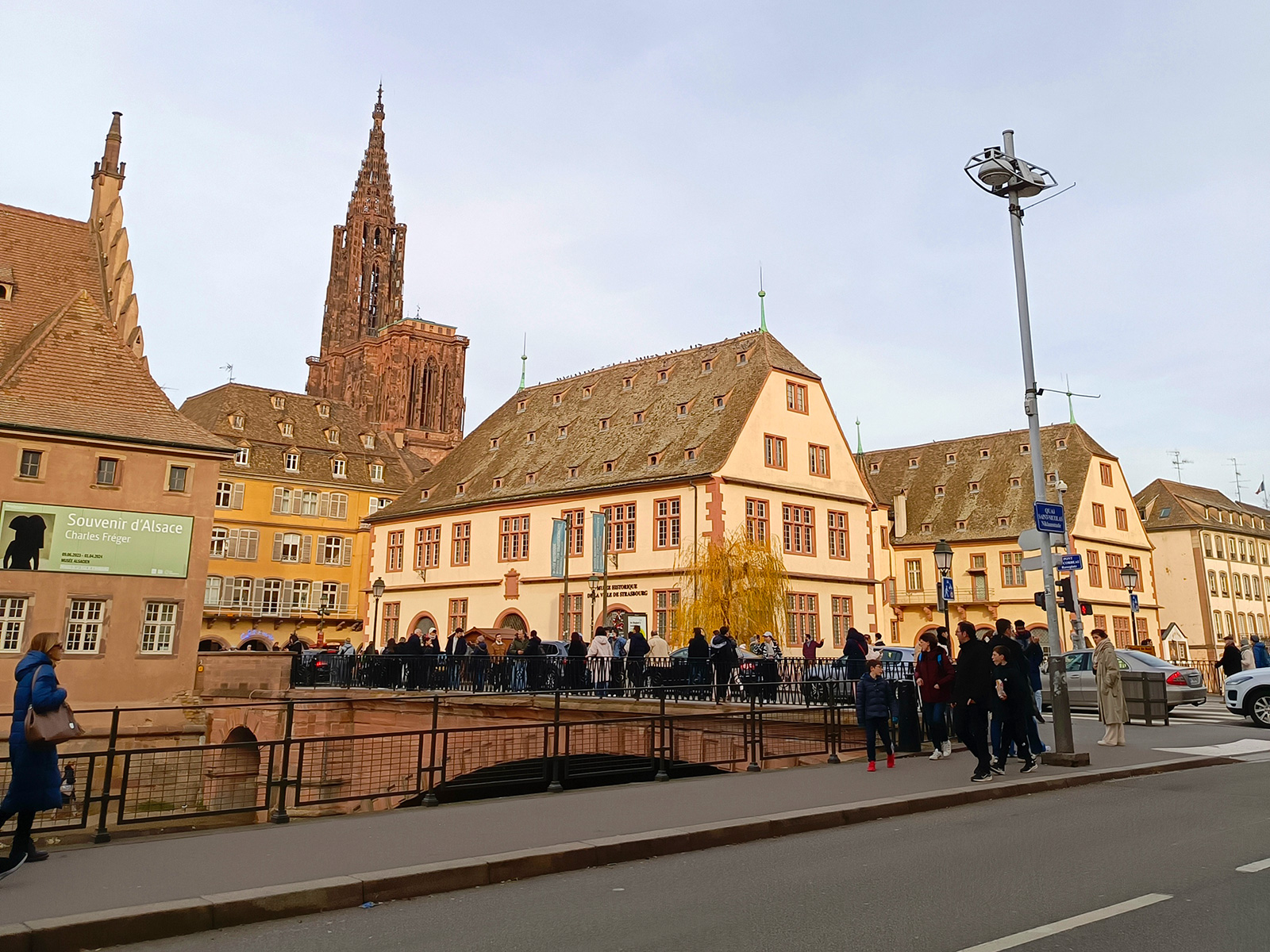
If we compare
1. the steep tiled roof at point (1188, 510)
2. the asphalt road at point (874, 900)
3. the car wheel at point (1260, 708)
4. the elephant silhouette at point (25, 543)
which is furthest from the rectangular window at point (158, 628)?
the steep tiled roof at point (1188, 510)

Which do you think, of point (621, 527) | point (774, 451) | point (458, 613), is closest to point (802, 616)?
point (774, 451)

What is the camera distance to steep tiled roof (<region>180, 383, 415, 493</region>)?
6075 cm

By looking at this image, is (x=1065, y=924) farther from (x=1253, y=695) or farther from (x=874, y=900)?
(x=1253, y=695)

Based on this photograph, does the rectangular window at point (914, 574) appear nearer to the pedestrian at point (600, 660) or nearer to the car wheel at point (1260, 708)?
the pedestrian at point (600, 660)

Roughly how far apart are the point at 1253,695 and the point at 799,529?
22121 millimetres

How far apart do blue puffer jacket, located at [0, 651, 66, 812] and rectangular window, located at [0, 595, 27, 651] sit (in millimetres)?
26437

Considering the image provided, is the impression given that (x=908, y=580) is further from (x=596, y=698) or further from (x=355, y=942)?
(x=355, y=942)

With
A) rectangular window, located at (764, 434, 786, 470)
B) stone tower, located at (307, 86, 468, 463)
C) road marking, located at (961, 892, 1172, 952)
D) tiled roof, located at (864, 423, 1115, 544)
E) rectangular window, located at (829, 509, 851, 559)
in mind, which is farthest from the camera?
stone tower, located at (307, 86, 468, 463)

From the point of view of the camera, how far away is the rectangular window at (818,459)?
4306cm

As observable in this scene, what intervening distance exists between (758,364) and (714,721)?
27430mm

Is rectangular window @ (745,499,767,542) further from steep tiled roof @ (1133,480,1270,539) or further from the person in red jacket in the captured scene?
steep tiled roof @ (1133,480,1270,539)

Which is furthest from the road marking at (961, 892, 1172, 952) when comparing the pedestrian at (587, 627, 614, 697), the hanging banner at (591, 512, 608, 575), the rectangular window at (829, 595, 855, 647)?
the rectangular window at (829, 595, 855, 647)

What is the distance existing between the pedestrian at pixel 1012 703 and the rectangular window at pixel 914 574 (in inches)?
1879

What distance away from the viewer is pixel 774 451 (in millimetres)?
41500
